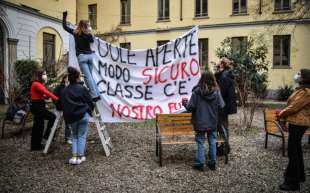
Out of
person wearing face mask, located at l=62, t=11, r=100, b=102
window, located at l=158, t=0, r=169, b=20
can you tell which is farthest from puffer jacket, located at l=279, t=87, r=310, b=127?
window, located at l=158, t=0, r=169, b=20

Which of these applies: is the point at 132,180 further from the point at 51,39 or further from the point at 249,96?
the point at 51,39

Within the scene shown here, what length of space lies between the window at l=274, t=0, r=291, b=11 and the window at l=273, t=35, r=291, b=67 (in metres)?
2.05

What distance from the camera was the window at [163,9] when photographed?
29156 mm

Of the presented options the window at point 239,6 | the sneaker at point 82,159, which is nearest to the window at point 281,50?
Answer: the window at point 239,6

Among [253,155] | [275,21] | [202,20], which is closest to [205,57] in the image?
[202,20]

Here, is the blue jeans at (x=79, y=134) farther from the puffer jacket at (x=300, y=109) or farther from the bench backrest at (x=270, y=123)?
the bench backrest at (x=270, y=123)

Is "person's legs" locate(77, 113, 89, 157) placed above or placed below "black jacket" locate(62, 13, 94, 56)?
below

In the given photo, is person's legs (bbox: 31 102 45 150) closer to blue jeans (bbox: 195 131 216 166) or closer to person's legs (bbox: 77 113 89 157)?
person's legs (bbox: 77 113 89 157)

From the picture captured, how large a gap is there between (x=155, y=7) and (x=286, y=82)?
1255 centimetres

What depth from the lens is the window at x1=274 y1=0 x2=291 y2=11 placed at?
81.0 feet

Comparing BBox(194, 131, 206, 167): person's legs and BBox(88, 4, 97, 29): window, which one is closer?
BBox(194, 131, 206, 167): person's legs

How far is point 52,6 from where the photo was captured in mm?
20828

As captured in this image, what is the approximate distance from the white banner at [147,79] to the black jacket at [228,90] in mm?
778

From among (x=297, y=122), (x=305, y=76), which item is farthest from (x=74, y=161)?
(x=305, y=76)
